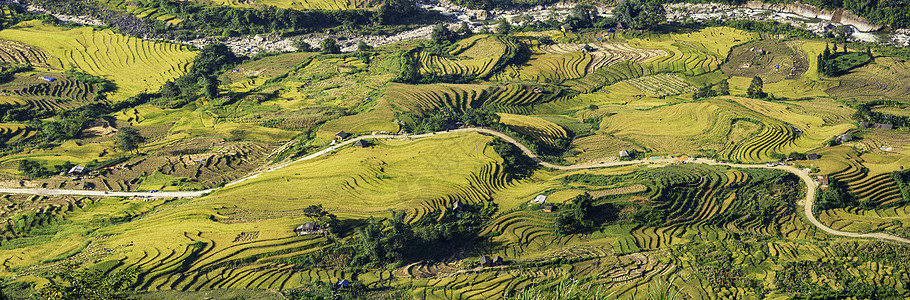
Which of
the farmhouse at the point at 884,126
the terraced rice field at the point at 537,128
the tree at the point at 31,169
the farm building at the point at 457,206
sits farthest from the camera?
the terraced rice field at the point at 537,128

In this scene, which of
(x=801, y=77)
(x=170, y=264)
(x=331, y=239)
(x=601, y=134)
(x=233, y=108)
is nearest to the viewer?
(x=170, y=264)

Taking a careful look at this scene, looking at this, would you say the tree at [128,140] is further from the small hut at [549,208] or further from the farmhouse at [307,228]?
the small hut at [549,208]

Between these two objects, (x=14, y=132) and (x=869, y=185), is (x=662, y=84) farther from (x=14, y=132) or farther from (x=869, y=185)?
(x=14, y=132)

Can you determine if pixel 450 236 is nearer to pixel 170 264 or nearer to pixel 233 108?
pixel 170 264

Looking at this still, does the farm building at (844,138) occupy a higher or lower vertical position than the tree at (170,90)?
lower

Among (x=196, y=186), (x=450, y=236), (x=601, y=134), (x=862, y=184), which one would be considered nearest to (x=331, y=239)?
(x=450, y=236)

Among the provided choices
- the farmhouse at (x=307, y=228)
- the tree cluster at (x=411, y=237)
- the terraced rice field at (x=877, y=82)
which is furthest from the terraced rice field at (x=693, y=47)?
the farmhouse at (x=307, y=228)
